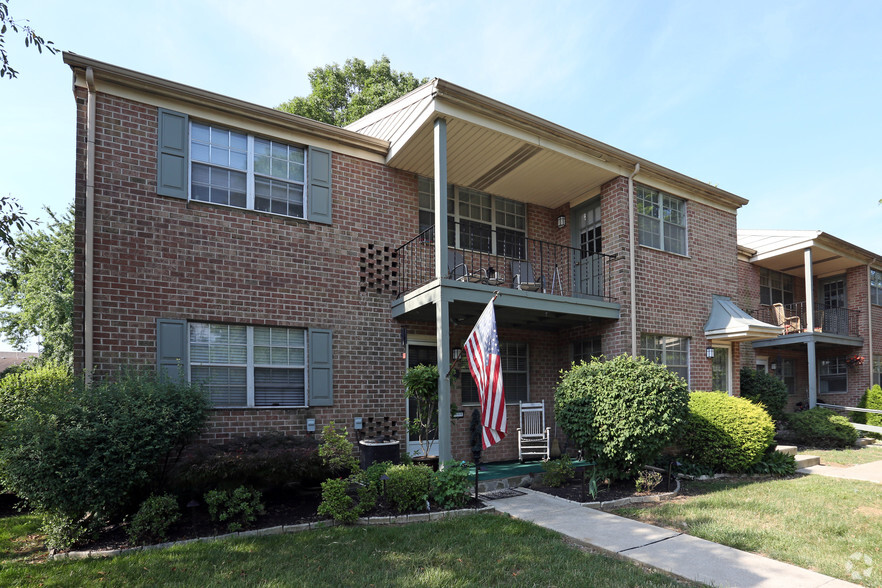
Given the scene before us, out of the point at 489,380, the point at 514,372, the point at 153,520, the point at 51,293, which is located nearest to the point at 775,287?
the point at 514,372

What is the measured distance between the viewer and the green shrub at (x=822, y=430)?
1242cm

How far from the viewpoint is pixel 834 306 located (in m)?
17.1

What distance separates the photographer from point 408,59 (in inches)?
880

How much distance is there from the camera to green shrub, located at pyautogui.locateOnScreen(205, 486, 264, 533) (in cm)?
569

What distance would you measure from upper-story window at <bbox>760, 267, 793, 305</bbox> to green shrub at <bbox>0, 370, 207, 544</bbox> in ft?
53.5

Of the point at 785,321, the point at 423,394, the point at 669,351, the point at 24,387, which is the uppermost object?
the point at 785,321

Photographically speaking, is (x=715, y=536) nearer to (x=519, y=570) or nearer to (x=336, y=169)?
(x=519, y=570)

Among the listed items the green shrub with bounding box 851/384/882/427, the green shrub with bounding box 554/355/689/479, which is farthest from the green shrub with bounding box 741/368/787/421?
the green shrub with bounding box 554/355/689/479

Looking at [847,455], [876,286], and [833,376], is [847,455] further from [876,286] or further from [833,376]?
[876,286]

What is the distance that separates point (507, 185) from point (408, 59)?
1450cm

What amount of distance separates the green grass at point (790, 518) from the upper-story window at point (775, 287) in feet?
28.7

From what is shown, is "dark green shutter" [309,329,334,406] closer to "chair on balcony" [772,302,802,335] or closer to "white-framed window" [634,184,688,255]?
"white-framed window" [634,184,688,255]

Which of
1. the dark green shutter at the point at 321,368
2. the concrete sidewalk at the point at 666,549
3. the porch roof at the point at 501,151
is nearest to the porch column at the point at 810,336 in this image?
the porch roof at the point at 501,151

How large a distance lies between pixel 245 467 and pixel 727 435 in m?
7.63
